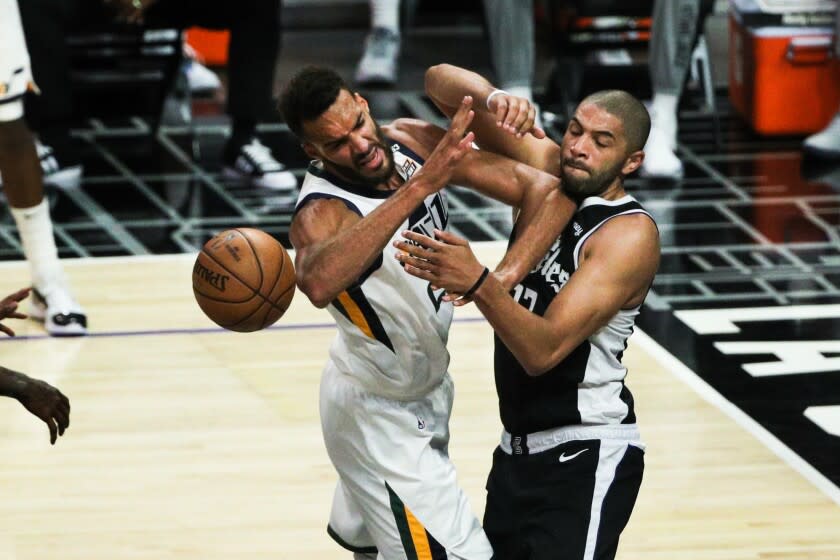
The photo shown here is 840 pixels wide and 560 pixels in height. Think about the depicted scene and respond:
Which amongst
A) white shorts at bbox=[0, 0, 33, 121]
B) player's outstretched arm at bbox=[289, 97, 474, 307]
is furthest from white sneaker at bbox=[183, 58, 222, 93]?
player's outstretched arm at bbox=[289, 97, 474, 307]

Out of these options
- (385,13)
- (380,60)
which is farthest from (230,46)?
(385,13)

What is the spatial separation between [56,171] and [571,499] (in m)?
5.46

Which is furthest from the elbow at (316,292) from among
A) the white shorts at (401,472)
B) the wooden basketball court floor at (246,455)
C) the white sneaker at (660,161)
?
the white sneaker at (660,161)

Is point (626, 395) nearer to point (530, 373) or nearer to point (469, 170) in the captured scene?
point (530, 373)

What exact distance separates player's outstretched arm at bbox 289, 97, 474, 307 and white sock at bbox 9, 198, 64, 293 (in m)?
2.92

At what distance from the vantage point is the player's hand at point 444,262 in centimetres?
301

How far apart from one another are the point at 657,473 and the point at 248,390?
5.42 ft

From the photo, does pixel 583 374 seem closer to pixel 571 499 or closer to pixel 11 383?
pixel 571 499

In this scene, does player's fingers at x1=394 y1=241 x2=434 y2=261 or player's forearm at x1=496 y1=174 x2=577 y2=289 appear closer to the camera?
player's fingers at x1=394 y1=241 x2=434 y2=261

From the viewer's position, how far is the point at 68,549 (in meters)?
4.39

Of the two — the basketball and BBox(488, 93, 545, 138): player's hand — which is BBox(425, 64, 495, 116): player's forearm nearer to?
BBox(488, 93, 545, 138): player's hand

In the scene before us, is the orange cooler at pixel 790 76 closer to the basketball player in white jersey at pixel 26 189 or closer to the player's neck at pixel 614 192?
the basketball player in white jersey at pixel 26 189

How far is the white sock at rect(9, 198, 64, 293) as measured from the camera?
6062 millimetres

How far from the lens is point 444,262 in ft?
9.89
